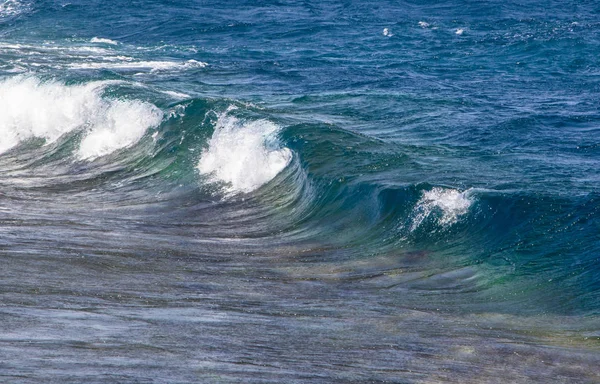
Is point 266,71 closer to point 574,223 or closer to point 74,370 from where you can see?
point 574,223

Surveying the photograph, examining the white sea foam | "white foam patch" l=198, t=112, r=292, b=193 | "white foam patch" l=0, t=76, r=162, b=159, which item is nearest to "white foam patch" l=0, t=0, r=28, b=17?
the white sea foam

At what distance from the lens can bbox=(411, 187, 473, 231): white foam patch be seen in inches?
525

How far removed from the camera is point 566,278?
1138 cm

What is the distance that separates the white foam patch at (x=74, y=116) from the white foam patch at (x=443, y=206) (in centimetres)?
838

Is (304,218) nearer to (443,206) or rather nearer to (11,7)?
(443,206)

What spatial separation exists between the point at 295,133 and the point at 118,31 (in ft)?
77.5

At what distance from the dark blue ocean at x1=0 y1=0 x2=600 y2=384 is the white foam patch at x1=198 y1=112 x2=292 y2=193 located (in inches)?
2.5

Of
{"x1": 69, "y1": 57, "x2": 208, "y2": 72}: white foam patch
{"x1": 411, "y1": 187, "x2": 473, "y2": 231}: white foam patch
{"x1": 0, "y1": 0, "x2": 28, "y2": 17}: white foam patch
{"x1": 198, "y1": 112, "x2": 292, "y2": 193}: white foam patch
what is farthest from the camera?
{"x1": 0, "y1": 0, "x2": 28, "y2": 17}: white foam patch

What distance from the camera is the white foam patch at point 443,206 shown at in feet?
43.8

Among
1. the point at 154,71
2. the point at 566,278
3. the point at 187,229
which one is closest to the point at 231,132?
the point at 187,229

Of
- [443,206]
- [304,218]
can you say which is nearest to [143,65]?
[304,218]

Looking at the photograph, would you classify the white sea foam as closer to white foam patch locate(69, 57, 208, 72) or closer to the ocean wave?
white foam patch locate(69, 57, 208, 72)

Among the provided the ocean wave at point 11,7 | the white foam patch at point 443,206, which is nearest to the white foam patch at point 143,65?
the ocean wave at point 11,7

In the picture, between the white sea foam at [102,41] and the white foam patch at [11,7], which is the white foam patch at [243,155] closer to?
the white sea foam at [102,41]
